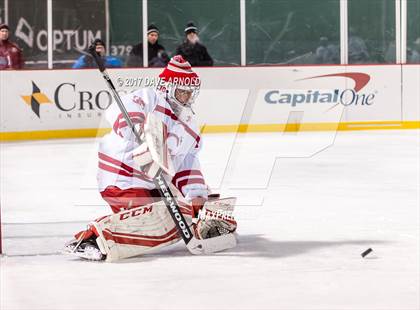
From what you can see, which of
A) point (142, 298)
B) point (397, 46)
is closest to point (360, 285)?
point (142, 298)

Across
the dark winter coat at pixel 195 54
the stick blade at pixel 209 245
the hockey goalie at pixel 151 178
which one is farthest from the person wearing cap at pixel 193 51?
the stick blade at pixel 209 245

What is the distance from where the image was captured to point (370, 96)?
13461 mm

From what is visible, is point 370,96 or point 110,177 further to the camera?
point 370,96

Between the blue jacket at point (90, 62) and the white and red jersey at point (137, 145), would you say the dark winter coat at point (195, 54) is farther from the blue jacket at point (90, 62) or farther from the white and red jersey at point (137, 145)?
the white and red jersey at point (137, 145)

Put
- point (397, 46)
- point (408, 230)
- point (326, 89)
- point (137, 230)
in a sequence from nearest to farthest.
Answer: point (137, 230)
point (408, 230)
point (326, 89)
point (397, 46)

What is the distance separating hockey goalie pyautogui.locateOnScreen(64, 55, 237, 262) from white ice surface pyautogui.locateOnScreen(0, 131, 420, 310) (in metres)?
0.10

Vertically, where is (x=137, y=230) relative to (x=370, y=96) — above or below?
above

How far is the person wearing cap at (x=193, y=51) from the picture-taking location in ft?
43.7

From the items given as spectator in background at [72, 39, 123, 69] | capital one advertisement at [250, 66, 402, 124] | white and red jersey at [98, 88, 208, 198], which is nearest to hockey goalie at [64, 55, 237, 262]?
white and red jersey at [98, 88, 208, 198]

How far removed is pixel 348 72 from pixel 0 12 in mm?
4052

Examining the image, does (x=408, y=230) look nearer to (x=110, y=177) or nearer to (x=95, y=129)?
(x=110, y=177)

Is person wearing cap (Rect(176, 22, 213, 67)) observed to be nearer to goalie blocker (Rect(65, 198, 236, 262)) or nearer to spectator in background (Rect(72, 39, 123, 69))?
spectator in background (Rect(72, 39, 123, 69))

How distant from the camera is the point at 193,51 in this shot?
13.3 meters

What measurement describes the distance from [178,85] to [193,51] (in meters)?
7.96
